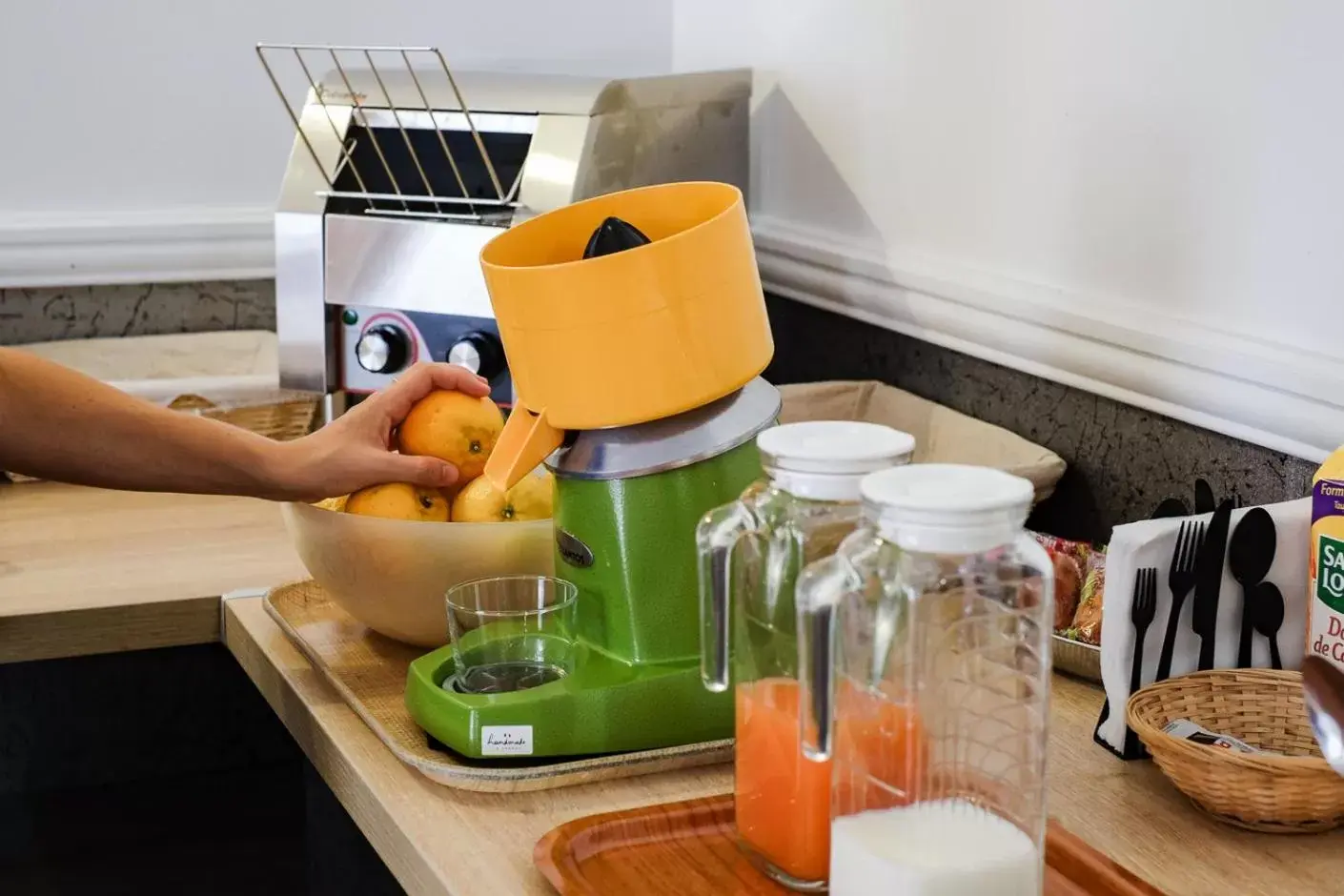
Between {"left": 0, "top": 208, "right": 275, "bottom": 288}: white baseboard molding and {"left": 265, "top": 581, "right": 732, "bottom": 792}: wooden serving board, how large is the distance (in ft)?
3.19

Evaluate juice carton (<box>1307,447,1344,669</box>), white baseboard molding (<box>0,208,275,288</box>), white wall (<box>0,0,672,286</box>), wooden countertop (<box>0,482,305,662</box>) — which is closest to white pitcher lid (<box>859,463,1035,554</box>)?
juice carton (<box>1307,447,1344,669</box>)

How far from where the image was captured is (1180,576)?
1053 mm

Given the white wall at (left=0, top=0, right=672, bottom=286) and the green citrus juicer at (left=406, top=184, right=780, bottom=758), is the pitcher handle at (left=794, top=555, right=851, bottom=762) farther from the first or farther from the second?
the white wall at (left=0, top=0, right=672, bottom=286)

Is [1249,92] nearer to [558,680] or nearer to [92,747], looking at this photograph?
[558,680]

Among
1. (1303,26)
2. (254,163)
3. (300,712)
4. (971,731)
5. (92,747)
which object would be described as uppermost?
(1303,26)

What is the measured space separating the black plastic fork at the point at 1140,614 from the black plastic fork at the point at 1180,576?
1cm

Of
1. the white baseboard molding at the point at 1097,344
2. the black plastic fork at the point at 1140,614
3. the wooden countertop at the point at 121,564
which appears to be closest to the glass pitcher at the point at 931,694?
the black plastic fork at the point at 1140,614

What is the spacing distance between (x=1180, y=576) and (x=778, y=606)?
1.11 feet

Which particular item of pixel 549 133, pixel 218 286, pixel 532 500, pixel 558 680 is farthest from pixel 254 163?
pixel 558 680

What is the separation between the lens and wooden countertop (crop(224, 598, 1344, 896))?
0.90m

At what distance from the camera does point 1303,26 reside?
116cm

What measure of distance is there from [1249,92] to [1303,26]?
68 mm

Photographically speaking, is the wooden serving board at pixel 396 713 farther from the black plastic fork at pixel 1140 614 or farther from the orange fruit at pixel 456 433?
the black plastic fork at pixel 1140 614

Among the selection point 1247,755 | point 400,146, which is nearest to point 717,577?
point 1247,755
